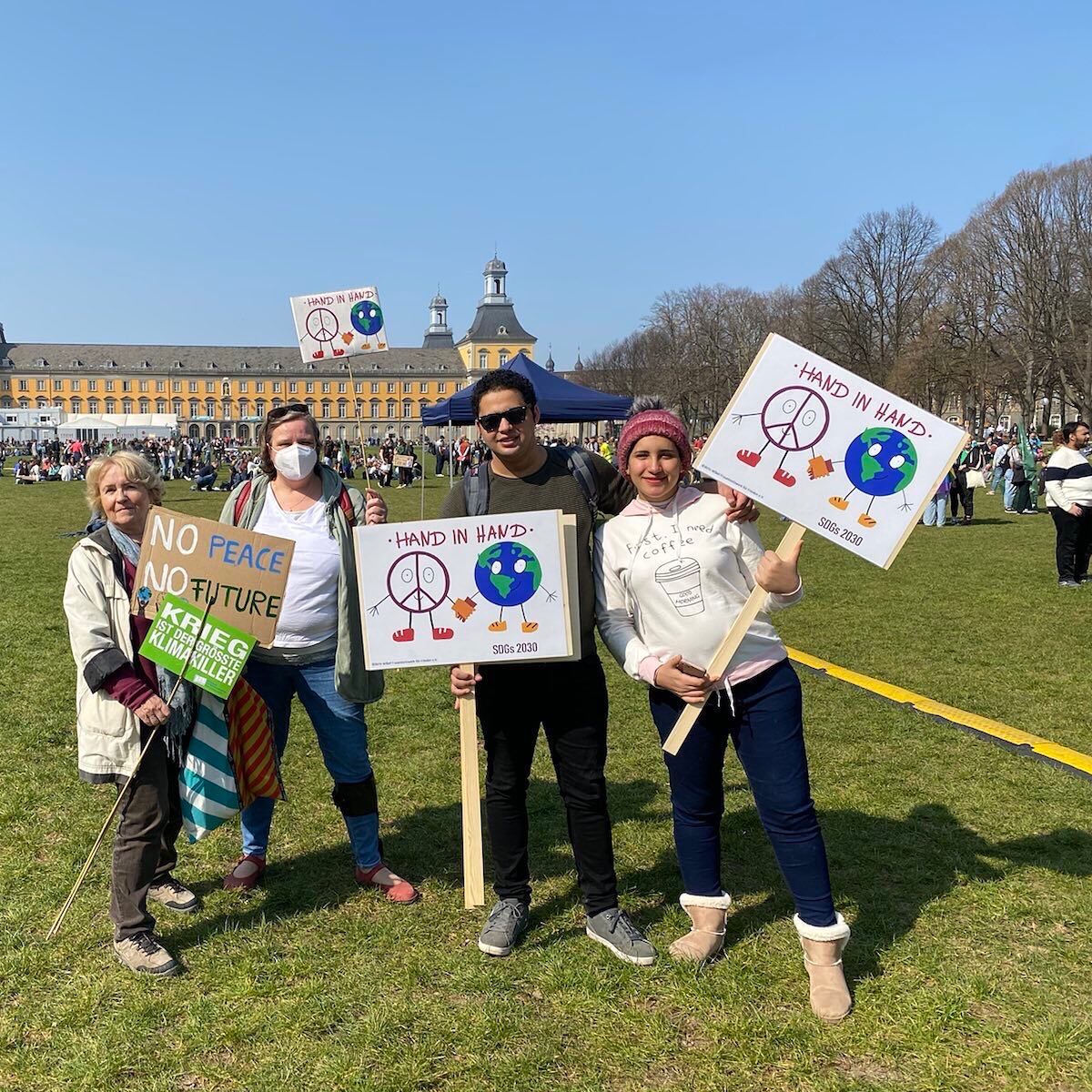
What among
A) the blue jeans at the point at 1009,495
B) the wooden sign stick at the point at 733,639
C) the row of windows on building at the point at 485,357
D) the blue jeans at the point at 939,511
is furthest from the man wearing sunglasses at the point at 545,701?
the row of windows on building at the point at 485,357

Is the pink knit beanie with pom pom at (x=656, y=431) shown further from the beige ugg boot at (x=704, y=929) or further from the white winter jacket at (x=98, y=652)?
the white winter jacket at (x=98, y=652)

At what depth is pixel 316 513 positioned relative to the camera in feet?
12.6

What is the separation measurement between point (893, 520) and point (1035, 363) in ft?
168

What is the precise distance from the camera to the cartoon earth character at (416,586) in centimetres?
346

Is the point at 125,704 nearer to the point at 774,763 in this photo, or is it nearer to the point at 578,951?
the point at 578,951

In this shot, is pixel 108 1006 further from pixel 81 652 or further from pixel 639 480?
pixel 639 480

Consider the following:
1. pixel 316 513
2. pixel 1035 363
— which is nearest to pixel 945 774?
pixel 316 513

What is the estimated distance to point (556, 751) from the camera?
3.54m

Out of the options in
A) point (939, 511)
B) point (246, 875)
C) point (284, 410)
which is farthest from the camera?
point (939, 511)

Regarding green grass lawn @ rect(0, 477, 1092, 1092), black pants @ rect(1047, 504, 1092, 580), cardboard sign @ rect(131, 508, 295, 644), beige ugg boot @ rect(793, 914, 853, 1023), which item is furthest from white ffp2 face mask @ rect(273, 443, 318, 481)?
black pants @ rect(1047, 504, 1092, 580)

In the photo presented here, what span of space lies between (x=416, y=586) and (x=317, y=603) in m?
0.52

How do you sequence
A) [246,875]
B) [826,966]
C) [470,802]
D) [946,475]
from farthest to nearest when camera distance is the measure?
[246,875] < [470,802] < [826,966] < [946,475]

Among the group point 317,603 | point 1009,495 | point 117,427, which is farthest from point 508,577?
point 117,427

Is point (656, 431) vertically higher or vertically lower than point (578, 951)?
higher
